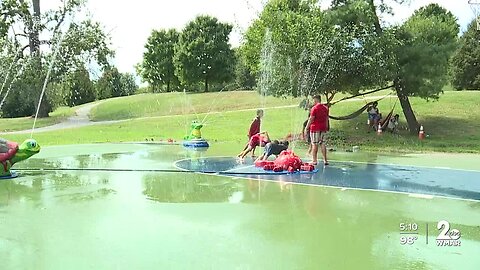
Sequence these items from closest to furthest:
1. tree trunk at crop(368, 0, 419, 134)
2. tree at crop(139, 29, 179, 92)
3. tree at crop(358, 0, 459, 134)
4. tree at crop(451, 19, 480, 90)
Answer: tree at crop(358, 0, 459, 134), tree trunk at crop(368, 0, 419, 134), tree at crop(451, 19, 480, 90), tree at crop(139, 29, 179, 92)

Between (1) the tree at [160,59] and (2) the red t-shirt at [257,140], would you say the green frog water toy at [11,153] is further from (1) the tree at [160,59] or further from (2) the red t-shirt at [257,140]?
(1) the tree at [160,59]

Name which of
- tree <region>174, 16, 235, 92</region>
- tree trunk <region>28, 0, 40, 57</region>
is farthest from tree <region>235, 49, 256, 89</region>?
tree trunk <region>28, 0, 40, 57</region>

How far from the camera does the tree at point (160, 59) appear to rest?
6047 centimetres

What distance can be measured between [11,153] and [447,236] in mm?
8055

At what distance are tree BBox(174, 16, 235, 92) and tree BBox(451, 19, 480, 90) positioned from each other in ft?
70.6

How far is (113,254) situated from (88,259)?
27 centimetres

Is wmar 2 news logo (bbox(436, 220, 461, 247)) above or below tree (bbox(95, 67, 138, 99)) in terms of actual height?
below

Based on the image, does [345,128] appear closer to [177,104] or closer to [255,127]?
[255,127]

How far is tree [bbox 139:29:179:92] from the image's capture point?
6047 centimetres

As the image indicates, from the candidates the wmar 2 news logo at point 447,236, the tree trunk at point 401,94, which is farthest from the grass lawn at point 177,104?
the wmar 2 news logo at point 447,236

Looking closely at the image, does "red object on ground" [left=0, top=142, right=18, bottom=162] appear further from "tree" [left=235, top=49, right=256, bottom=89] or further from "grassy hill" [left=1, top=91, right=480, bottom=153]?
"tree" [left=235, top=49, right=256, bottom=89]

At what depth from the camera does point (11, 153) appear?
10.3m

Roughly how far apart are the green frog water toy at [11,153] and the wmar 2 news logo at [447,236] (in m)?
7.86

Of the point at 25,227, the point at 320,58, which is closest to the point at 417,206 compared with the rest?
the point at 25,227
